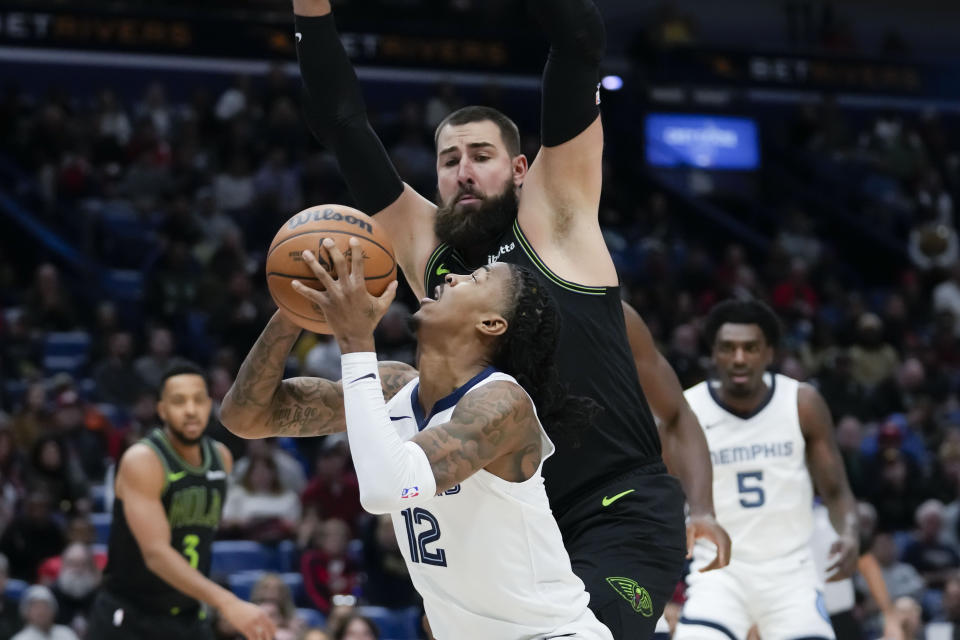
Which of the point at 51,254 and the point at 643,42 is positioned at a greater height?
the point at 643,42

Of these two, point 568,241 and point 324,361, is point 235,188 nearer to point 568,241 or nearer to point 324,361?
point 324,361

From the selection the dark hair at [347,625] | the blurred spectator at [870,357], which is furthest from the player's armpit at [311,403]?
the blurred spectator at [870,357]

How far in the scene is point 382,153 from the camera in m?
4.61

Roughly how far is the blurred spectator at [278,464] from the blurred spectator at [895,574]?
4780 millimetres

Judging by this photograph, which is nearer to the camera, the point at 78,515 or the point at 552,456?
the point at 552,456

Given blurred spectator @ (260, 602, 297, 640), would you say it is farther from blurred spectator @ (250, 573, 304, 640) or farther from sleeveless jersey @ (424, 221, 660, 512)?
sleeveless jersey @ (424, 221, 660, 512)

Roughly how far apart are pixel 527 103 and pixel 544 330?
15542 mm

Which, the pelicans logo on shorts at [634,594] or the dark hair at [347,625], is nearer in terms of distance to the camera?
the pelicans logo on shorts at [634,594]

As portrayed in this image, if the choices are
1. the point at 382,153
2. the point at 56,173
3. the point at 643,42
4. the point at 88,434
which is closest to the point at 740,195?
the point at 643,42

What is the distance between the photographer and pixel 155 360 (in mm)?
12008

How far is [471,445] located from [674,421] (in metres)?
1.77

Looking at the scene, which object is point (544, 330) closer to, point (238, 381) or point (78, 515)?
point (238, 381)

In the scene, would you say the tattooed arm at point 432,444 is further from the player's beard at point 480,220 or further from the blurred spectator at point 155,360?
the blurred spectator at point 155,360

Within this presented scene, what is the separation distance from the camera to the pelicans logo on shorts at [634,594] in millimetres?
3971
